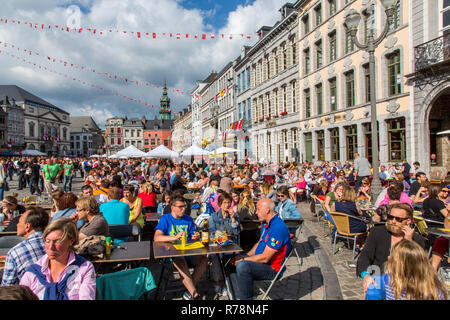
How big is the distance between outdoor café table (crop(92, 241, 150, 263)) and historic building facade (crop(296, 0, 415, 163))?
13.2 meters

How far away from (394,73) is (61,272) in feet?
62.3

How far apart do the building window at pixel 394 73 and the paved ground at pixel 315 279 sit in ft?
44.3

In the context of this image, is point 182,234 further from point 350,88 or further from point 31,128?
point 31,128

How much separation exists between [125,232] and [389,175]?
13.4m

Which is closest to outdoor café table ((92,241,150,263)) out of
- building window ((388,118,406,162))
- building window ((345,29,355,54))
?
building window ((388,118,406,162))

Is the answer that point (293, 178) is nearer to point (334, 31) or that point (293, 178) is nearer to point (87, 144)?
point (334, 31)

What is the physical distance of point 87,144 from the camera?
129125mm

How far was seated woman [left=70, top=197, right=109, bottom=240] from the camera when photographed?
14.4 ft

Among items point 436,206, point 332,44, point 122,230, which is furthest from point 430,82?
point 122,230

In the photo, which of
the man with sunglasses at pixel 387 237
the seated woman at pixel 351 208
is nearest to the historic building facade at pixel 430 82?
the seated woman at pixel 351 208

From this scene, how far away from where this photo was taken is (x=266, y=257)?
390 cm

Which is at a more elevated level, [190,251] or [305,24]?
[305,24]

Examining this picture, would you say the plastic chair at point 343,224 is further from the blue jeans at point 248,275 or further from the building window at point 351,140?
the building window at point 351,140

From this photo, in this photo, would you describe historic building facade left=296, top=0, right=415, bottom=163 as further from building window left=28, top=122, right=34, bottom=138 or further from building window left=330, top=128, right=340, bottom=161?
building window left=28, top=122, right=34, bottom=138
